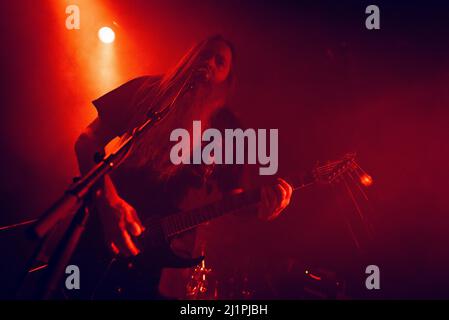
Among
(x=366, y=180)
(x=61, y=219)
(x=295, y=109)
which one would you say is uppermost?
(x=295, y=109)

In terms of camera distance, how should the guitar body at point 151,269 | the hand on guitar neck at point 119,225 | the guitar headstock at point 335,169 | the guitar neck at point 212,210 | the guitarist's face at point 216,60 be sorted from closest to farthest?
the hand on guitar neck at point 119,225, the guitar body at point 151,269, the guitar neck at point 212,210, the guitar headstock at point 335,169, the guitarist's face at point 216,60

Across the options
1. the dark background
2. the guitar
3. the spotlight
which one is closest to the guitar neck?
the guitar

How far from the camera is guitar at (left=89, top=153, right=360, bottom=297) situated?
173 centimetres

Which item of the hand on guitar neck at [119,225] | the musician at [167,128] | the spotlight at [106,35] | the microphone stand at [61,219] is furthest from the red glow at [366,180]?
the spotlight at [106,35]

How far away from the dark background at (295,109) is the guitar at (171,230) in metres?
0.50

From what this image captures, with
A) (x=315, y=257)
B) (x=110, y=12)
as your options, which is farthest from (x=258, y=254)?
(x=110, y=12)

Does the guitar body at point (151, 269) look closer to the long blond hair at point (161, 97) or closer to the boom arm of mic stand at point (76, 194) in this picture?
the long blond hair at point (161, 97)

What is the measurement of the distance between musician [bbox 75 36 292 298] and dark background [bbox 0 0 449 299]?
50 centimetres

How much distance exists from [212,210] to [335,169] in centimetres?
87

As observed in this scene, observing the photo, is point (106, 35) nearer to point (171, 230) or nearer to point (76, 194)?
point (171, 230)

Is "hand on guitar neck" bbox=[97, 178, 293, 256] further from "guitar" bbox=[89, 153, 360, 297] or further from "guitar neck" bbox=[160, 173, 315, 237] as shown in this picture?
"guitar neck" bbox=[160, 173, 315, 237]

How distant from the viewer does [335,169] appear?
2025mm

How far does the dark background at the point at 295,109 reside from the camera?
2.23m

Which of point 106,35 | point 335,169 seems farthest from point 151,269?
point 106,35
